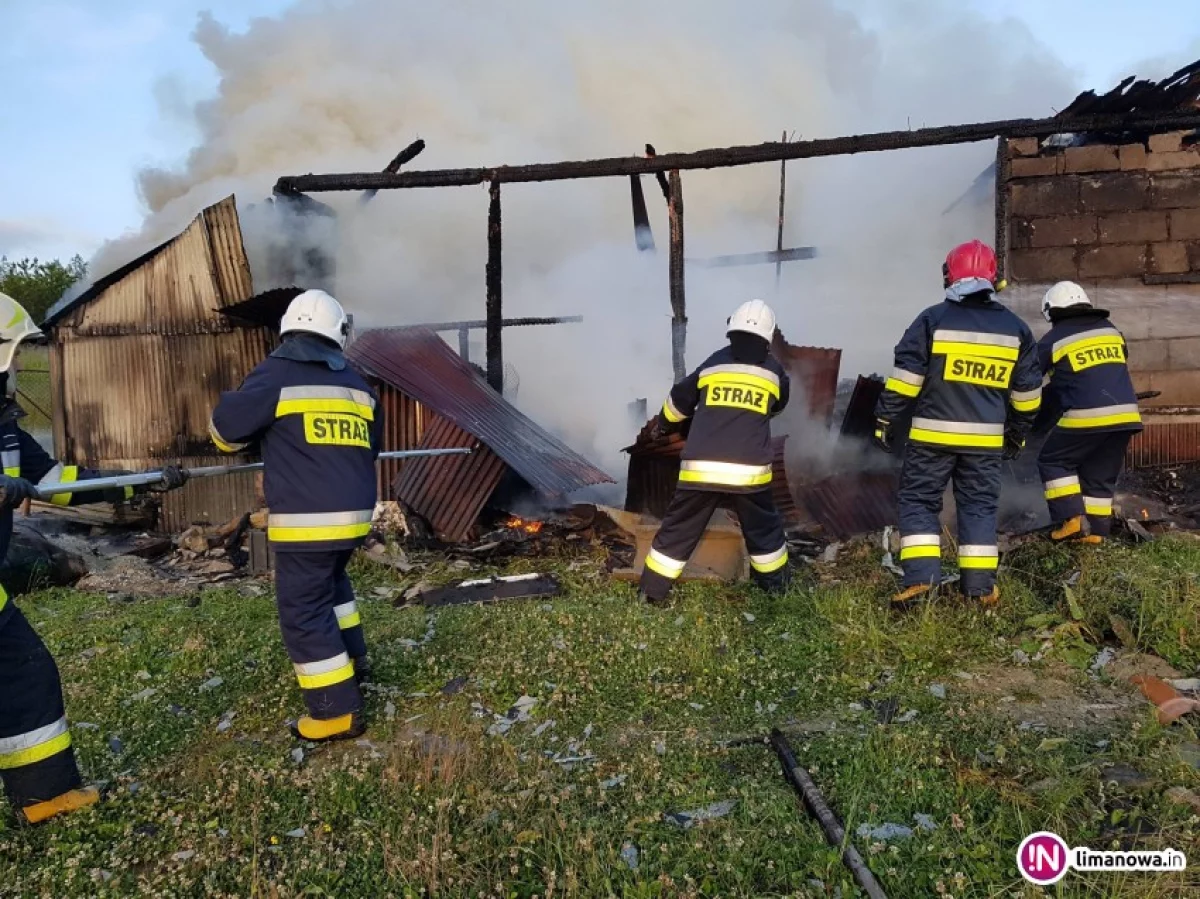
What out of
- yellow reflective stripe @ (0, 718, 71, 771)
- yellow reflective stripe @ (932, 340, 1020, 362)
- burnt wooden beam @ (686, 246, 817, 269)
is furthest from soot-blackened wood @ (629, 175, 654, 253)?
yellow reflective stripe @ (0, 718, 71, 771)

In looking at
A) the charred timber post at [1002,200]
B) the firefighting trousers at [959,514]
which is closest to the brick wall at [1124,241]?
the charred timber post at [1002,200]

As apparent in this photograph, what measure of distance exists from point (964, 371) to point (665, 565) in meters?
2.05

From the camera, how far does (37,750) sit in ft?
9.29

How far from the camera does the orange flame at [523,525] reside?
6535 millimetres

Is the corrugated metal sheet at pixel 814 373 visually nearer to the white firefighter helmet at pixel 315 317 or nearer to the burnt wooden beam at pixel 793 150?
the burnt wooden beam at pixel 793 150

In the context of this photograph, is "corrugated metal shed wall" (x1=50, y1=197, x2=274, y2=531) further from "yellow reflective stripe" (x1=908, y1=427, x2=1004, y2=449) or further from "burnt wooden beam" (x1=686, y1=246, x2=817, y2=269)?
"yellow reflective stripe" (x1=908, y1=427, x2=1004, y2=449)

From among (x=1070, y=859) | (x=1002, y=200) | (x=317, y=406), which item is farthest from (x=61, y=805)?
(x=1002, y=200)

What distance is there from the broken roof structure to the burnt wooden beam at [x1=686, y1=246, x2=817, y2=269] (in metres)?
3.34

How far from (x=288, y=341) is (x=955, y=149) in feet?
27.9

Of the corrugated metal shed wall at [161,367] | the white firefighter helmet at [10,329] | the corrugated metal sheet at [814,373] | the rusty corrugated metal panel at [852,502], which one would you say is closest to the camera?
the white firefighter helmet at [10,329]

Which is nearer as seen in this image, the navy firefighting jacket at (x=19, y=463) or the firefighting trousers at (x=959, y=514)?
the navy firefighting jacket at (x=19, y=463)

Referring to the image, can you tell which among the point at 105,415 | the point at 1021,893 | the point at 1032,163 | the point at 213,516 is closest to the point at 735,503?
the point at 1021,893

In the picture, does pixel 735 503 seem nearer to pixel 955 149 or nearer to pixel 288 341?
pixel 288 341

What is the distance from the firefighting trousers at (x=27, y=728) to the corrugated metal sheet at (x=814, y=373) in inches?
212
